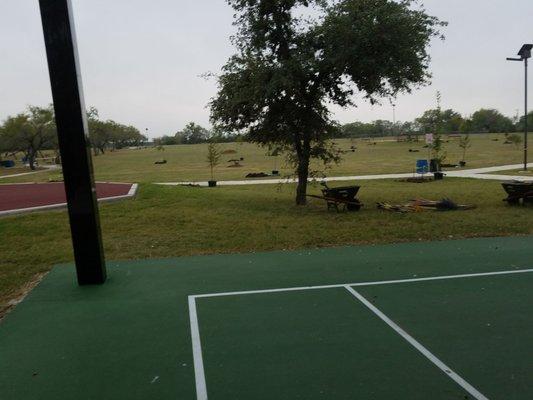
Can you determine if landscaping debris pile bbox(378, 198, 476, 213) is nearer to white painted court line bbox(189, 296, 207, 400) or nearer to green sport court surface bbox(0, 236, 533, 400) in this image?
green sport court surface bbox(0, 236, 533, 400)

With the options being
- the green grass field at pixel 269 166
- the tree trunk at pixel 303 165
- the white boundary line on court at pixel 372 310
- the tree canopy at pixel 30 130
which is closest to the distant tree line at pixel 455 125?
the green grass field at pixel 269 166

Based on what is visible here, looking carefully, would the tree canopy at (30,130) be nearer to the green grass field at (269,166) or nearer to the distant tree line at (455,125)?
the green grass field at (269,166)

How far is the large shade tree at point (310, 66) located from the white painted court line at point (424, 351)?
8290mm

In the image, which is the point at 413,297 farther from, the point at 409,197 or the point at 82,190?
the point at 409,197

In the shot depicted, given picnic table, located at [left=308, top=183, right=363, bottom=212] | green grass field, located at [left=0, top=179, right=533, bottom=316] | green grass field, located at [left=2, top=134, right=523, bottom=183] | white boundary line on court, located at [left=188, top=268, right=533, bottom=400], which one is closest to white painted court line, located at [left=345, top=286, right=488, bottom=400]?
white boundary line on court, located at [left=188, top=268, right=533, bottom=400]

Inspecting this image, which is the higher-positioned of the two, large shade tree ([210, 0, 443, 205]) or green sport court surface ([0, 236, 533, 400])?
large shade tree ([210, 0, 443, 205])

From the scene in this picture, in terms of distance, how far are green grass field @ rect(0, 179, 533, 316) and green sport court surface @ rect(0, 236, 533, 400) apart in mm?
1510

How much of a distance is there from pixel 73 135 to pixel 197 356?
13.1 feet

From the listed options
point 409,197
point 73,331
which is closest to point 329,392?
point 73,331

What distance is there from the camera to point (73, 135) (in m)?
7.08

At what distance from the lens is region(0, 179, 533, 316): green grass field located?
32.4 feet

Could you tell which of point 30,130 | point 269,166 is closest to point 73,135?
point 269,166

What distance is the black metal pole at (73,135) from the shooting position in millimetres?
6773

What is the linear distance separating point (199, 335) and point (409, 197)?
1380 centimetres
